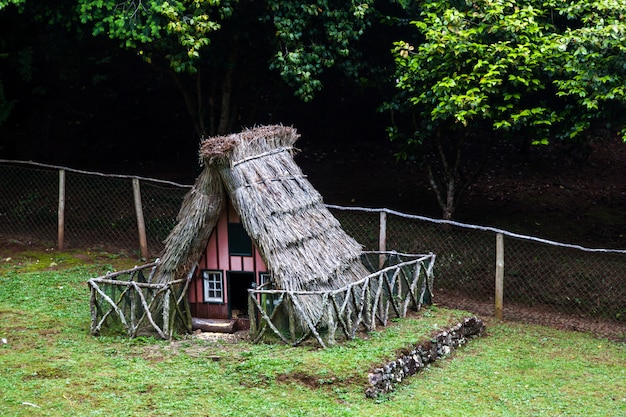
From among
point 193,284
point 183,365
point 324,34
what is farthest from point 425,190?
point 183,365

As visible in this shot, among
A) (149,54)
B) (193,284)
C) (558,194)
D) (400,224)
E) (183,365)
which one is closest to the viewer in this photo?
(183,365)

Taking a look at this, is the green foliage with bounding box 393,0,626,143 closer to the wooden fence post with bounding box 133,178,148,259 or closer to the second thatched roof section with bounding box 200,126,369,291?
the second thatched roof section with bounding box 200,126,369,291

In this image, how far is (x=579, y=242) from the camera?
1652cm

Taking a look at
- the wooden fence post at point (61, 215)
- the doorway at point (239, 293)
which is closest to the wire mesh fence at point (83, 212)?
the wooden fence post at point (61, 215)

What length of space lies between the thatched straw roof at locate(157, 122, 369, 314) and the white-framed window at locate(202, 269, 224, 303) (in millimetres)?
376

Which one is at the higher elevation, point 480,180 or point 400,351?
point 480,180

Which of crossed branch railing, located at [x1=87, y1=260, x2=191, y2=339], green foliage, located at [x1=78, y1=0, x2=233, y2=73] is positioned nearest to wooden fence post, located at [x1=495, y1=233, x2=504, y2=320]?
crossed branch railing, located at [x1=87, y1=260, x2=191, y2=339]

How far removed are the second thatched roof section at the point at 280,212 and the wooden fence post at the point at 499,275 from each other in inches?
98.5

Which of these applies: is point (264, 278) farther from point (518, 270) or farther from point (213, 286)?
point (518, 270)

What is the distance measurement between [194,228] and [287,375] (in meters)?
2.69

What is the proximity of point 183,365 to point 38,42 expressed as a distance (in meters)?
11.8

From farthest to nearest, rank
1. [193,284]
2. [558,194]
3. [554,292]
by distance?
[558,194]
[554,292]
[193,284]

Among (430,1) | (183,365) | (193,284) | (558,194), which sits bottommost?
(183,365)

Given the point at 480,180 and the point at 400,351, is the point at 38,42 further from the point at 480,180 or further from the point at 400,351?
the point at 400,351
